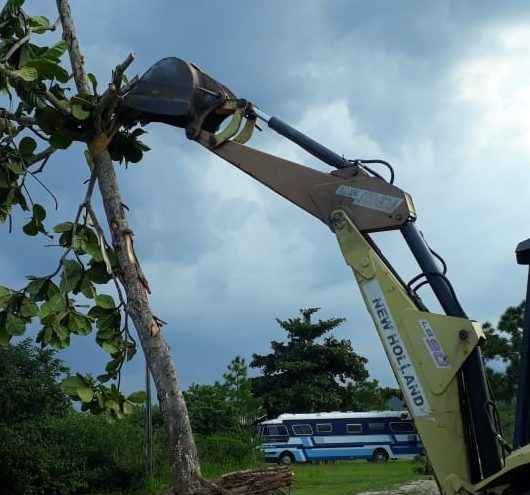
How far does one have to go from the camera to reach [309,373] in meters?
41.0

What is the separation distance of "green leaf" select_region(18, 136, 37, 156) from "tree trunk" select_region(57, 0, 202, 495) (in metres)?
0.78

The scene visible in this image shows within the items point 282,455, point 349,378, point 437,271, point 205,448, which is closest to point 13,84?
point 437,271

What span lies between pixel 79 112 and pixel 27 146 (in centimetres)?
119

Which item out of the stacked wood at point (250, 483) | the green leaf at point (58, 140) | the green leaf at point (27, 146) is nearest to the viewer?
the stacked wood at point (250, 483)

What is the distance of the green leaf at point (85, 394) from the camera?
845 centimetres

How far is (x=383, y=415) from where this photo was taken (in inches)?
1406

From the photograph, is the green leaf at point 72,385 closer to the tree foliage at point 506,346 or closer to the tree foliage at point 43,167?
the tree foliage at point 43,167

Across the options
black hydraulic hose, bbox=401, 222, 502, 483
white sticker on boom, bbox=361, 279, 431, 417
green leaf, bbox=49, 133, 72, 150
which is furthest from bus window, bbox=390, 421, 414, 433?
black hydraulic hose, bbox=401, 222, 502, 483

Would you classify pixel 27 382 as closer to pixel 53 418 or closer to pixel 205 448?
pixel 53 418

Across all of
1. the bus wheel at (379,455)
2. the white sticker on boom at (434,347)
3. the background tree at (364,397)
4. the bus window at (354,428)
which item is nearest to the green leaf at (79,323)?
the white sticker on boom at (434,347)

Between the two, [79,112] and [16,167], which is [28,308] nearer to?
[16,167]

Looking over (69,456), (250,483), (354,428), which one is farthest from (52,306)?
(354,428)

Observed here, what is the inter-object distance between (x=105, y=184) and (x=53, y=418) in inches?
369

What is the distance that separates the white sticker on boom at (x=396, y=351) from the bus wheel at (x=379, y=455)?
3129 centimetres
